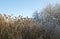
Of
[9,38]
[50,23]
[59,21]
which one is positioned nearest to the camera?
[9,38]

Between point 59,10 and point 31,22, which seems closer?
point 31,22

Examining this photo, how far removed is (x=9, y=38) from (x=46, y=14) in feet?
13.5

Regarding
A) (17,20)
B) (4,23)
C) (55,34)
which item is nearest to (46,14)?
(55,34)

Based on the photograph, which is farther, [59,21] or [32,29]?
[59,21]

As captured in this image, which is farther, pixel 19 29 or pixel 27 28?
pixel 27 28

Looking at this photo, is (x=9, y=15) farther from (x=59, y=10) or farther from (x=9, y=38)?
(x=59, y=10)

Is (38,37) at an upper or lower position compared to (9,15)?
lower

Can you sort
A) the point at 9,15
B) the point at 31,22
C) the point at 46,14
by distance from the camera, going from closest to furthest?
the point at 9,15 < the point at 31,22 < the point at 46,14

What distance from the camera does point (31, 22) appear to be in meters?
8.03

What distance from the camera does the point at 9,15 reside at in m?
7.49

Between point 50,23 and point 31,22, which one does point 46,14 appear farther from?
point 31,22

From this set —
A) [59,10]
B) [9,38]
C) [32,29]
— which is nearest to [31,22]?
[32,29]

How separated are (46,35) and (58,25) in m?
1.30

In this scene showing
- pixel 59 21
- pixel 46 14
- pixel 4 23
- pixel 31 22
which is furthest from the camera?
pixel 46 14
